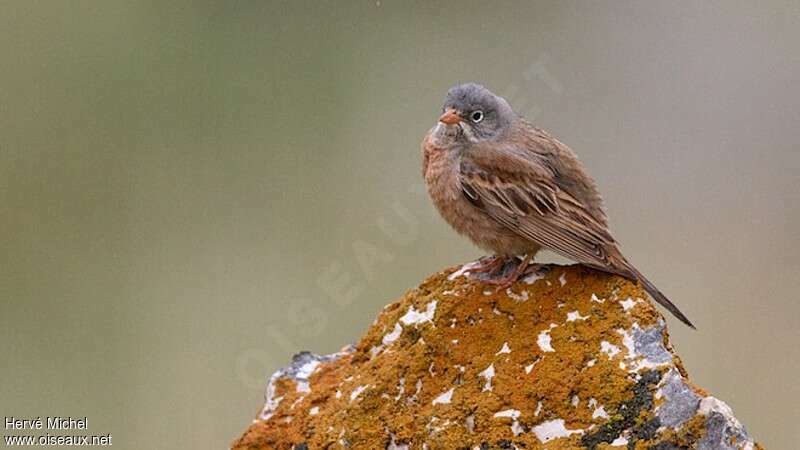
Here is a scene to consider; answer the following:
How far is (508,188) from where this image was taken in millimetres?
7305

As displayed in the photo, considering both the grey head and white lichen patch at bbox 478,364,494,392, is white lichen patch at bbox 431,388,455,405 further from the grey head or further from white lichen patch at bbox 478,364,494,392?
the grey head

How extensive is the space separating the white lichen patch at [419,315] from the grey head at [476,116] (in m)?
1.25

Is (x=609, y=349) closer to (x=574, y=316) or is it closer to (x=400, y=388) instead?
(x=574, y=316)


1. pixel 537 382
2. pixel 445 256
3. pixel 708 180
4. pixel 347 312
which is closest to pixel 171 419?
pixel 347 312

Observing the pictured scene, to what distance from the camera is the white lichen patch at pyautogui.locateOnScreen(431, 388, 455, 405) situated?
626 cm

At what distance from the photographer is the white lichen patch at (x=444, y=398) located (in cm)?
626

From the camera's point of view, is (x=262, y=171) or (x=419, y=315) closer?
(x=419, y=315)

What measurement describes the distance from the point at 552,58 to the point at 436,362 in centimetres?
900

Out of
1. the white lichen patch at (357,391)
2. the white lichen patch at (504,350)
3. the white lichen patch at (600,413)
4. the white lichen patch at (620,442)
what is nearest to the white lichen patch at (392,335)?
the white lichen patch at (357,391)

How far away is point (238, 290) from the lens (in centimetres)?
1193

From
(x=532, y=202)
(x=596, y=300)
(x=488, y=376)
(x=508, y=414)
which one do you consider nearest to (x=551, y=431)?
Answer: (x=508, y=414)

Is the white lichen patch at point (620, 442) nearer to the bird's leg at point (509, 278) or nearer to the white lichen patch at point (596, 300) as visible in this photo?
the white lichen patch at point (596, 300)

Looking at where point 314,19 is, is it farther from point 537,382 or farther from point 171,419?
point 537,382

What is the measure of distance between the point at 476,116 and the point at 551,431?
2258 mm
